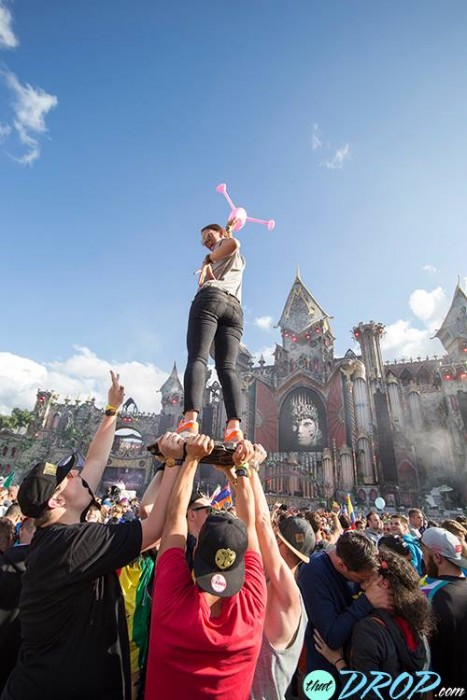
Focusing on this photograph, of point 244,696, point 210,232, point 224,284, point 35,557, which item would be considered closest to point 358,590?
point 244,696

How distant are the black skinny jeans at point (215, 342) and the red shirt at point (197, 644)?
1.69 meters

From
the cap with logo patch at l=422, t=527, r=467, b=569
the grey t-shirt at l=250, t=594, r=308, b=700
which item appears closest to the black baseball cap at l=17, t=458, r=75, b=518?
the grey t-shirt at l=250, t=594, r=308, b=700

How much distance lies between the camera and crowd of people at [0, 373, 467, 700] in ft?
5.76

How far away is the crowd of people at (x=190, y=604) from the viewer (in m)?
1.76

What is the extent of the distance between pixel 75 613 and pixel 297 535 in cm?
227

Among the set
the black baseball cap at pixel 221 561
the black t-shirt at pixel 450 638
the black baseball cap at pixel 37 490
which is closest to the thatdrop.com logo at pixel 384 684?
the black t-shirt at pixel 450 638

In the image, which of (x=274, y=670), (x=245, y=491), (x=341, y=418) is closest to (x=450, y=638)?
(x=274, y=670)

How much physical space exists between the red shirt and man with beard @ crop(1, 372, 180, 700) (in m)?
0.30

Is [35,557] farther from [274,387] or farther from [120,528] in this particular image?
[274,387]

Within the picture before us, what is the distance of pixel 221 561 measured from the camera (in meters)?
1.82

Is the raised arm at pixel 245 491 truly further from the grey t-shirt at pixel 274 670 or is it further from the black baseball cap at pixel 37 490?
the black baseball cap at pixel 37 490

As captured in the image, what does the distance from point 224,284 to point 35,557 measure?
9.71 feet

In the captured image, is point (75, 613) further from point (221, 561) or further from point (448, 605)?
point (448, 605)

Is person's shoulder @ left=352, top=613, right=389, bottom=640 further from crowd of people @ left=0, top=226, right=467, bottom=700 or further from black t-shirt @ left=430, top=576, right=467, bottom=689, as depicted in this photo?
black t-shirt @ left=430, top=576, right=467, bottom=689
